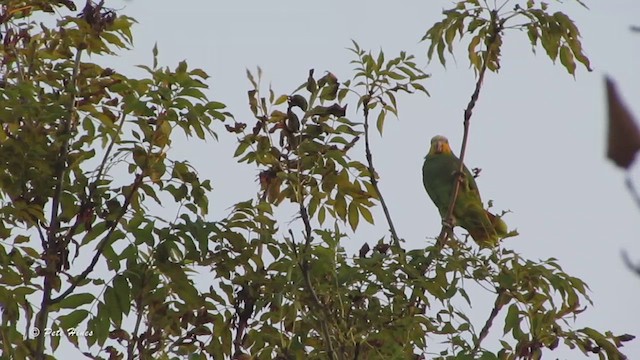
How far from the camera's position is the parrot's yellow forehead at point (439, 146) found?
20.0 feet

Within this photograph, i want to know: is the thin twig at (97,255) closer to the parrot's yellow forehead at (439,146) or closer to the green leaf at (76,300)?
the green leaf at (76,300)

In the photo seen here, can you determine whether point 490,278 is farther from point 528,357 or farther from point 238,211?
point 238,211

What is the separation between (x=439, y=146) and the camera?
20.1 ft

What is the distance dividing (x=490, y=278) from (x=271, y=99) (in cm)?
82

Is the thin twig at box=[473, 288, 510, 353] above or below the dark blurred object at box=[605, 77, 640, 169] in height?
above

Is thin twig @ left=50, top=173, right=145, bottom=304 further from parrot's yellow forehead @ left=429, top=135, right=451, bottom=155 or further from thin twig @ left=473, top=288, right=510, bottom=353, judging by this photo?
parrot's yellow forehead @ left=429, top=135, right=451, bottom=155

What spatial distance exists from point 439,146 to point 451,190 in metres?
1.12

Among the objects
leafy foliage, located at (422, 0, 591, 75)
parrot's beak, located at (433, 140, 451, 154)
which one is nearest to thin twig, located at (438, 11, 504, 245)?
leafy foliage, located at (422, 0, 591, 75)

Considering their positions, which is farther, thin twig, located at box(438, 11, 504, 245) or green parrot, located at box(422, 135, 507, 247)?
green parrot, located at box(422, 135, 507, 247)

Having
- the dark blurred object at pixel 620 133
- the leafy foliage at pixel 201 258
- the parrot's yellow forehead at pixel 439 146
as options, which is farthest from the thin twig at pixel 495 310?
the parrot's yellow forehead at pixel 439 146

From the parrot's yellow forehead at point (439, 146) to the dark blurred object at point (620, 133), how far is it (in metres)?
5.59

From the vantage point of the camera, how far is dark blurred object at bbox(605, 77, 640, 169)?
1.58 feet

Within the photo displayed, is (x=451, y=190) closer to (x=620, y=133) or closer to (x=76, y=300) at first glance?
(x=76, y=300)

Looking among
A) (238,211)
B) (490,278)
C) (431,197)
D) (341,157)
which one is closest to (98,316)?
(238,211)
